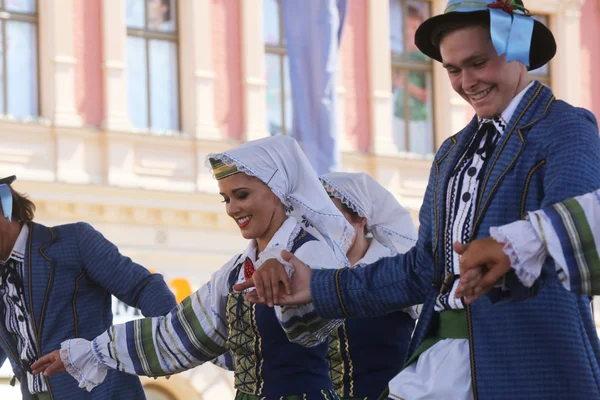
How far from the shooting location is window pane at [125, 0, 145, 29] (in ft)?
57.9

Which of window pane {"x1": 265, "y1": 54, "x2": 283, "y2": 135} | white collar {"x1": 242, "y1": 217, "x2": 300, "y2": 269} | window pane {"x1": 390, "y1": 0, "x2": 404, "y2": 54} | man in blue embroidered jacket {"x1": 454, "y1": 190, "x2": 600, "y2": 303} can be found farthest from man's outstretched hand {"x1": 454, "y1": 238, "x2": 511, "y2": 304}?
window pane {"x1": 390, "y1": 0, "x2": 404, "y2": 54}

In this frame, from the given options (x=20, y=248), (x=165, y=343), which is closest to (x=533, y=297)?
(x=165, y=343)

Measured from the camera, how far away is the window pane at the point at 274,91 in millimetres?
18453

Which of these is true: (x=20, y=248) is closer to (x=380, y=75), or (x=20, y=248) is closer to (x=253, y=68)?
(x=253, y=68)

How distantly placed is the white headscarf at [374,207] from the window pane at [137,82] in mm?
11301

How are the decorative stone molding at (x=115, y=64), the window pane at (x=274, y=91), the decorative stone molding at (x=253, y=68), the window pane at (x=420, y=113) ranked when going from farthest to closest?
the window pane at (x=420, y=113)
the window pane at (x=274, y=91)
the decorative stone molding at (x=253, y=68)
the decorative stone molding at (x=115, y=64)

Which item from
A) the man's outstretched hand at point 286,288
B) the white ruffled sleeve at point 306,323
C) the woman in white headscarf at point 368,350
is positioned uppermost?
the man's outstretched hand at point 286,288

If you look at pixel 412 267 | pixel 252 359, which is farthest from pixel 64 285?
pixel 412 267

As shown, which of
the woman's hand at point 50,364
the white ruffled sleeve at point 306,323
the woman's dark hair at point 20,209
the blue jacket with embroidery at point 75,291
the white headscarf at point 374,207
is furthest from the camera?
the white headscarf at point 374,207

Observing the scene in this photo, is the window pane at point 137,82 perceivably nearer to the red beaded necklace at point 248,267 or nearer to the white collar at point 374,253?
the white collar at point 374,253

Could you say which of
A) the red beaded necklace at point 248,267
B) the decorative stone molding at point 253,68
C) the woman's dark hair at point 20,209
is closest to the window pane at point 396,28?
the decorative stone molding at point 253,68

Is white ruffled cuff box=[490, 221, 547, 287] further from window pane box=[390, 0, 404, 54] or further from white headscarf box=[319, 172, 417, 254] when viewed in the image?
window pane box=[390, 0, 404, 54]

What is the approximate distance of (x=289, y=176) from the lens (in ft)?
15.6

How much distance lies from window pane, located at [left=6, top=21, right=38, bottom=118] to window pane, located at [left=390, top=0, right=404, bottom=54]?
4921mm
